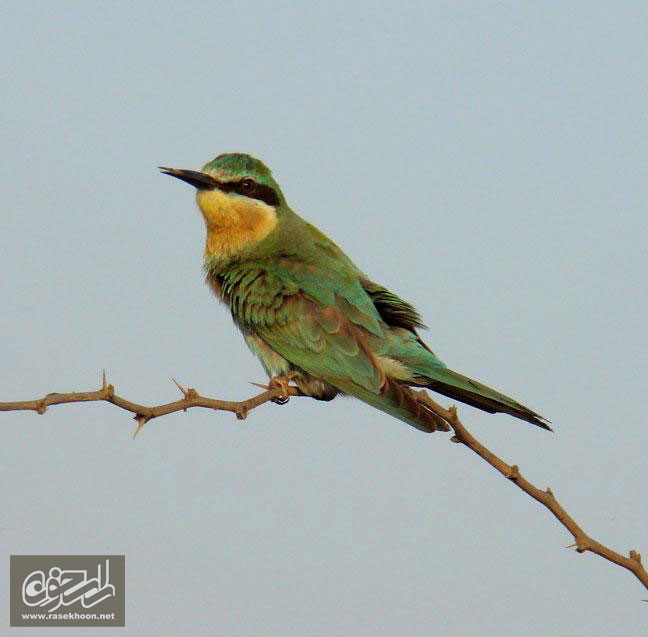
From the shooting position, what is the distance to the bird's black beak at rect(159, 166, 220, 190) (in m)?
3.99

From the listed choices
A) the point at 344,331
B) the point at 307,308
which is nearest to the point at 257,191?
the point at 307,308

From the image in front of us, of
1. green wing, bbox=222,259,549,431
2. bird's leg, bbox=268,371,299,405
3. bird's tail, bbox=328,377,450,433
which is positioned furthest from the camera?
bird's leg, bbox=268,371,299,405

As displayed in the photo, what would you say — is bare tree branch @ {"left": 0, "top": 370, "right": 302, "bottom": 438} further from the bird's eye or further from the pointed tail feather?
the bird's eye

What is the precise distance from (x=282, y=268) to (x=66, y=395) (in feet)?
6.54

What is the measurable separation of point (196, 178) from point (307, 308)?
808 millimetres

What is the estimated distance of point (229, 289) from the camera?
12.9 feet

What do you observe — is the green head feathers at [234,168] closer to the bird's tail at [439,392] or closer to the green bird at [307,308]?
the green bird at [307,308]

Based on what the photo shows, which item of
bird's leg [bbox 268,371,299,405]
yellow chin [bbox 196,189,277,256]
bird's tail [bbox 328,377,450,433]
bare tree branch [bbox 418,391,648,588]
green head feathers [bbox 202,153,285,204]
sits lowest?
bare tree branch [bbox 418,391,648,588]

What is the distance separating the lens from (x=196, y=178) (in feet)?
13.3

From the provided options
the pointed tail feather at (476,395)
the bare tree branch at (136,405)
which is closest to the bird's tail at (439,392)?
the pointed tail feather at (476,395)

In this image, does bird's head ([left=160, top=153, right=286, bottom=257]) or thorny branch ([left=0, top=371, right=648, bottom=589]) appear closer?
thorny branch ([left=0, top=371, right=648, bottom=589])

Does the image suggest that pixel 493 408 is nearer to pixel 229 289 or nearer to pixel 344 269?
pixel 344 269

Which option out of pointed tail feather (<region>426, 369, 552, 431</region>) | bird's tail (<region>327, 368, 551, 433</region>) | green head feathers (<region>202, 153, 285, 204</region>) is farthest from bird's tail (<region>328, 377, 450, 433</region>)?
green head feathers (<region>202, 153, 285, 204</region>)

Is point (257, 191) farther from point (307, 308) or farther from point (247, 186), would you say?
point (307, 308)
